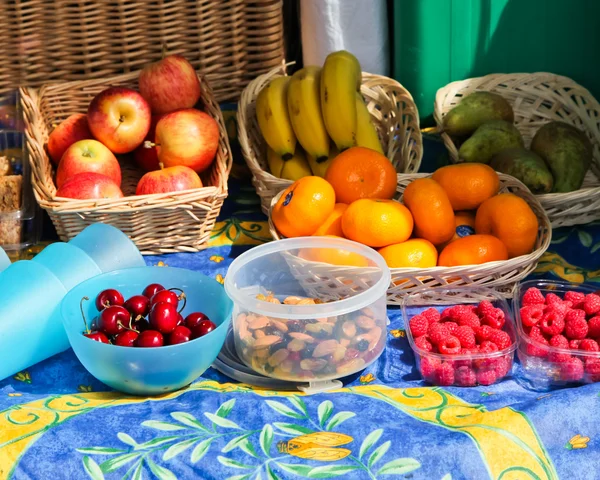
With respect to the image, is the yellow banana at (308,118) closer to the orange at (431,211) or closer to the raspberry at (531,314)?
the orange at (431,211)

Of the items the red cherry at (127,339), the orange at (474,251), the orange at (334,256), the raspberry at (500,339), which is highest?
the red cherry at (127,339)

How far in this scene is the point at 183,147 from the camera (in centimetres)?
135

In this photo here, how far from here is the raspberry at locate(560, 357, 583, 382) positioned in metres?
0.94

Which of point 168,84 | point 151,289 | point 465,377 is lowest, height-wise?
point 465,377

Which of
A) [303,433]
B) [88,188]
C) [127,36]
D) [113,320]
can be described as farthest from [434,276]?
[127,36]

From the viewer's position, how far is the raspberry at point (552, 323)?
972 millimetres

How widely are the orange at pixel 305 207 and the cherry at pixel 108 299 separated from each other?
0.96ft

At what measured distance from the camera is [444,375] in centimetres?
97

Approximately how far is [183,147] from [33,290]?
45 centimetres

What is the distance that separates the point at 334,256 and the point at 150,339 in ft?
0.98

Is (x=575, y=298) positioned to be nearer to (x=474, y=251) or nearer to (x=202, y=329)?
(x=474, y=251)

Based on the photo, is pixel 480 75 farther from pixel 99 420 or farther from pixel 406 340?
pixel 99 420

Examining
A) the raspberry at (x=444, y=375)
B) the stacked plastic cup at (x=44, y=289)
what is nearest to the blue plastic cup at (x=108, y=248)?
the stacked plastic cup at (x=44, y=289)

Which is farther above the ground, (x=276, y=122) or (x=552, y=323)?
(x=276, y=122)
